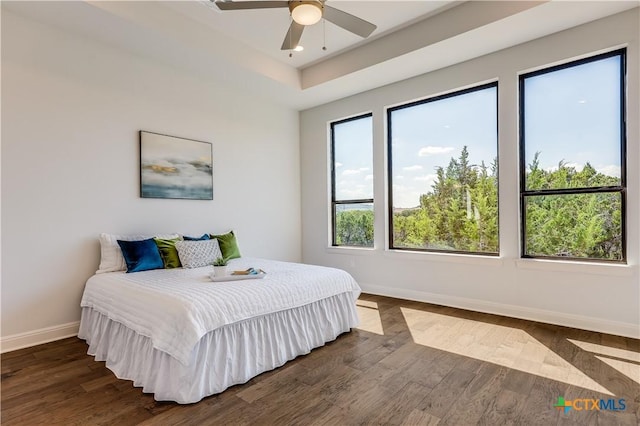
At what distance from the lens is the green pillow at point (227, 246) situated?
4008 millimetres

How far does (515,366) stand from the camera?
256 cm

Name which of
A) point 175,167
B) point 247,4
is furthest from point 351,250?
point 247,4

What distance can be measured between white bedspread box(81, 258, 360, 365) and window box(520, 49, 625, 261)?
2.21 meters

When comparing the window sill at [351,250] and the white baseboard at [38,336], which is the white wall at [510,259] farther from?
the white baseboard at [38,336]

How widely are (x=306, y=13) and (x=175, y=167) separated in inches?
100

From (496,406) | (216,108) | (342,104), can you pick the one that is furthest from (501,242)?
(216,108)

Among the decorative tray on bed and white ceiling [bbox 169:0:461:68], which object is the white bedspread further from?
white ceiling [bbox 169:0:461:68]

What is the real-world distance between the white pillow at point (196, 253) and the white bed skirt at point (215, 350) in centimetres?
89

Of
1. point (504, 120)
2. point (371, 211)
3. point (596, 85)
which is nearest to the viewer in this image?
point (596, 85)

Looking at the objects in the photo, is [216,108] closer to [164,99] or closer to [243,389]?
[164,99]

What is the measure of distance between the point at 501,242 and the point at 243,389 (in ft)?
10.2

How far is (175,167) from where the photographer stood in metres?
4.09

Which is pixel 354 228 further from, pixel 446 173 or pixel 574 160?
pixel 574 160

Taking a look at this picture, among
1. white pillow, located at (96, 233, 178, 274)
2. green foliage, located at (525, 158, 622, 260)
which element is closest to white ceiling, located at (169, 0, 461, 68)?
green foliage, located at (525, 158, 622, 260)
